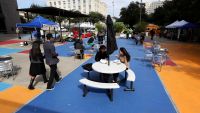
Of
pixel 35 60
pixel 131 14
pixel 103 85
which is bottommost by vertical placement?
pixel 103 85

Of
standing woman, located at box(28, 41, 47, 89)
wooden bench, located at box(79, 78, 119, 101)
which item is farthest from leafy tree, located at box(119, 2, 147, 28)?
wooden bench, located at box(79, 78, 119, 101)

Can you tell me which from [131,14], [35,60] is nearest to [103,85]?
[35,60]

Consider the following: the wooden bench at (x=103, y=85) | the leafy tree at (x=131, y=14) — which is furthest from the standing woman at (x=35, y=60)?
the leafy tree at (x=131, y=14)

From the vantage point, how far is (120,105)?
200 inches

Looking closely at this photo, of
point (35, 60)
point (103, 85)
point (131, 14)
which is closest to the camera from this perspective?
point (103, 85)

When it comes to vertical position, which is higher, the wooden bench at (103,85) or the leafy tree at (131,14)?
the leafy tree at (131,14)

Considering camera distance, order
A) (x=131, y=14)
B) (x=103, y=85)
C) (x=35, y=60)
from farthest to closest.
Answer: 1. (x=131, y=14)
2. (x=35, y=60)
3. (x=103, y=85)

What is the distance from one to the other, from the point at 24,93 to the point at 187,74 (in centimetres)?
699

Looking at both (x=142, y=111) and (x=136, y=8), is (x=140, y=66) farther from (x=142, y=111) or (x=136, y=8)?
(x=136, y=8)

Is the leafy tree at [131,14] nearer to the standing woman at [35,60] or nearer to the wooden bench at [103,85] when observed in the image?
the standing woman at [35,60]

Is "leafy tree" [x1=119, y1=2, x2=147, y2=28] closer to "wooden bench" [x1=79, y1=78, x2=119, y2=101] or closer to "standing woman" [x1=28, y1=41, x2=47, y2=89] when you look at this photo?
"standing woman" [x1=28, y1=41, x2=47, y2=89]

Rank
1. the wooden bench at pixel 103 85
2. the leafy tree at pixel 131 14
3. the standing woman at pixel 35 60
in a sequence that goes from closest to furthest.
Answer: the wooden bench at pixel 103 85 → the standing woman at pixel 35 60 → the leafy tree at pixel 131 14

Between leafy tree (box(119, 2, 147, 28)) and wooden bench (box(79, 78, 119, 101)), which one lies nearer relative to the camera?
wooden bench (box(79, 78, 119, 101))

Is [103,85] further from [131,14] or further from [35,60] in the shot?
[131,14]
